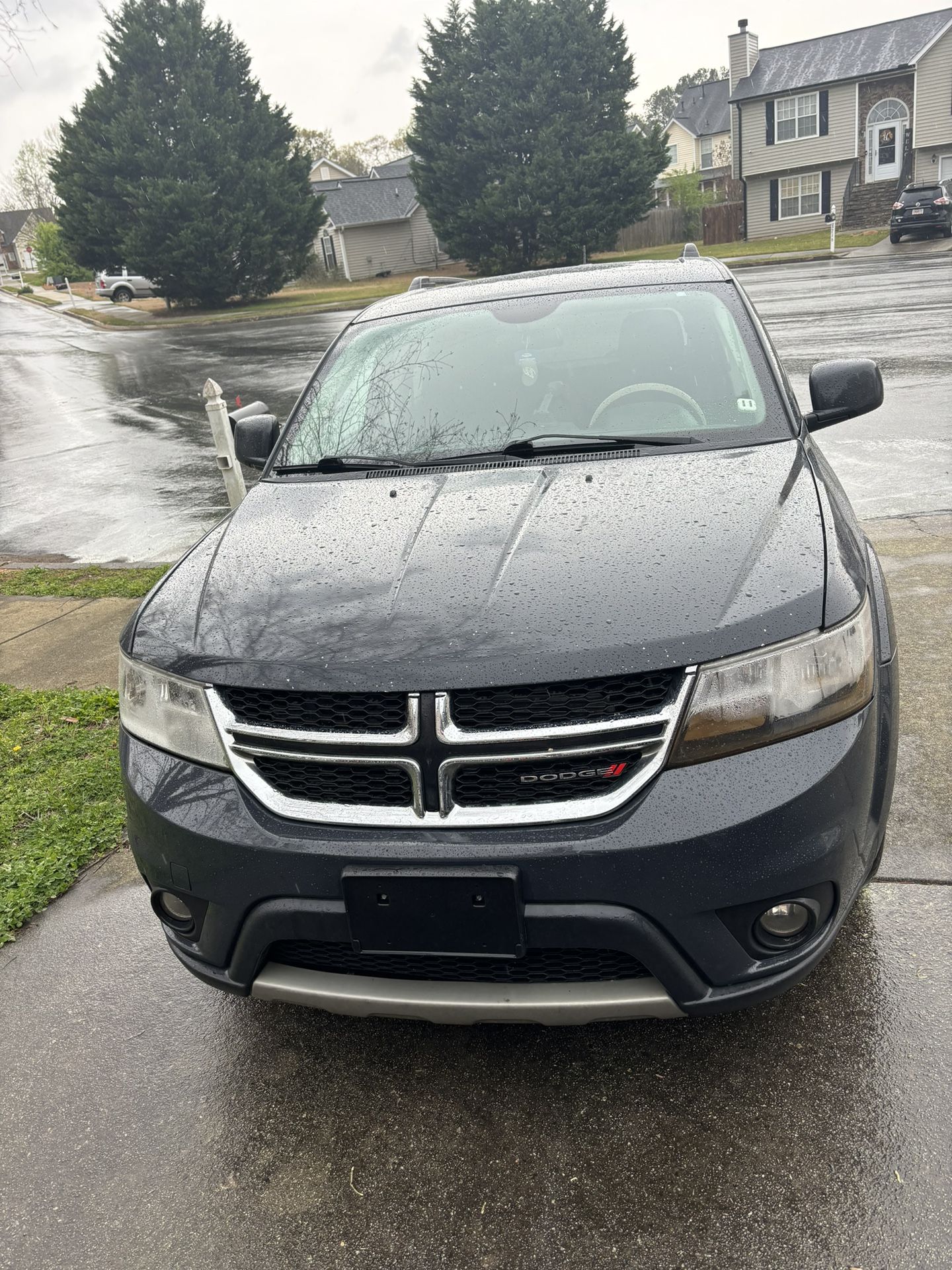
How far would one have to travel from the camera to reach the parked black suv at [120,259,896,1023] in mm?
1984

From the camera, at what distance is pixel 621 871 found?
1948 mm

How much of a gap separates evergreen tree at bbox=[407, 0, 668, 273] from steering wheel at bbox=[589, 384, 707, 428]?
1416 inches

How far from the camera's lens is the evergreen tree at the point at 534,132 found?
36.1m

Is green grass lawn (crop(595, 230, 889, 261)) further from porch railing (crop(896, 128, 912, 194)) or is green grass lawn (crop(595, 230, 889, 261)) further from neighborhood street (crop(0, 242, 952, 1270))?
neighborhood street (crop(0, 242, 952, 1270))

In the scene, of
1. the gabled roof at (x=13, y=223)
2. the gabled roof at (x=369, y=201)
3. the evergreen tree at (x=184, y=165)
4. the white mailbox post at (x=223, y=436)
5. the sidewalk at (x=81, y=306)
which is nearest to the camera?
the white mailbox post at (x=223, y=436)

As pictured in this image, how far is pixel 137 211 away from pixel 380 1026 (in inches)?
1620

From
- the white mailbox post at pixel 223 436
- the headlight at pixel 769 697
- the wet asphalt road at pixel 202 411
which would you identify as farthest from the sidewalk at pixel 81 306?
the headlight at pixel 769 697

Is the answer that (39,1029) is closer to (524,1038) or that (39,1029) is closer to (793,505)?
(524,1038)

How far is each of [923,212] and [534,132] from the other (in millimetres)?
14666

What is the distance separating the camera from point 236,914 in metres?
2.18

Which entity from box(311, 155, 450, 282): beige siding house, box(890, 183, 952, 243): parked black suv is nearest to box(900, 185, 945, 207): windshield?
box(890, 183, 952, 243): parked black suv

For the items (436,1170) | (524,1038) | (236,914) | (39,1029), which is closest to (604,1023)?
(524,1038)

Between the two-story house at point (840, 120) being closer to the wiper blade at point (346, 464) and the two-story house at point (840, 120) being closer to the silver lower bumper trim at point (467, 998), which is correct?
the wiper blade at point (346, 464)

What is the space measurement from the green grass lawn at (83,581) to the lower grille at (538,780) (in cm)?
478
